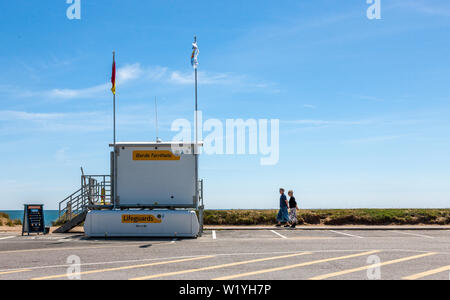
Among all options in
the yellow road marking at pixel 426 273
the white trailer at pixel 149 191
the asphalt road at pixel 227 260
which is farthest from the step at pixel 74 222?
the yellow road marking at pixel 426 273

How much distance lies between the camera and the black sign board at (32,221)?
1906 centimetres

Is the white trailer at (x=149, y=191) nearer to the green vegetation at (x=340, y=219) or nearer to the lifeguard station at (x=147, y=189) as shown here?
the lifeguard station at (x=147, y=189)

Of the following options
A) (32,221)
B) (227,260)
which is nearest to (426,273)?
(227,260)

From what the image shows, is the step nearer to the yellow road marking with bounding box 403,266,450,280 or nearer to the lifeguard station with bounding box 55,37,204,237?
the lifeguard station with bounding box 55,37,204,237

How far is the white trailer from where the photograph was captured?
56.4ft

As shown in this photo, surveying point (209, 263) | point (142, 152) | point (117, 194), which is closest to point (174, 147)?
point (142, 152)

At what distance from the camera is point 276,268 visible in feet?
31.1

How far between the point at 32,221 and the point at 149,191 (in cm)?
523

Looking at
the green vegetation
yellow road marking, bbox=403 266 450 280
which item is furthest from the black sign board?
yellow road marking, bbox=403 266 450 280

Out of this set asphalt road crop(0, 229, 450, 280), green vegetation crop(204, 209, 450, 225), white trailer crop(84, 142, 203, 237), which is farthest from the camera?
green vegetation crop(204, 209, 450, 225)

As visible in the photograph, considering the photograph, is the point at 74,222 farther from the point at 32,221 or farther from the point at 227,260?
the point at 227,260

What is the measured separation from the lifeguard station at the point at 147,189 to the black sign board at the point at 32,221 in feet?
8.73

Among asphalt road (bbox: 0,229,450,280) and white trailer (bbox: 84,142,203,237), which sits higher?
white trailer (bbox: 84,142,203,237)

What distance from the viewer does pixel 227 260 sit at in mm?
10648
